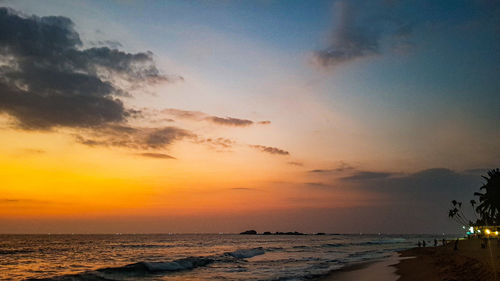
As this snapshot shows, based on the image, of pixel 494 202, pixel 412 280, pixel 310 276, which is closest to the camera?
pixel 412 280

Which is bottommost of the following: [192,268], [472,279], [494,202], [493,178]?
[192,268]

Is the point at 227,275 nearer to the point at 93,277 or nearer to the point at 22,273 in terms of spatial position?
the point at 93,277

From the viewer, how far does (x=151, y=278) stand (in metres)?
30.2

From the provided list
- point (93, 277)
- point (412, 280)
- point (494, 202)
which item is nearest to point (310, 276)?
point (412, 280)

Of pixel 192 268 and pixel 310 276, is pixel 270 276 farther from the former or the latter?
pixel 192 268

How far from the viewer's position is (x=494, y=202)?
52.2 metres

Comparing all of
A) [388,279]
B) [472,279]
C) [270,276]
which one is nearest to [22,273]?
[270,276]

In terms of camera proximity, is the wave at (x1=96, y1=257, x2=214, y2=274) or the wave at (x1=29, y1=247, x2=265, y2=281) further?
the wave at (x1=96, y1=257, x2=214, y2=274)

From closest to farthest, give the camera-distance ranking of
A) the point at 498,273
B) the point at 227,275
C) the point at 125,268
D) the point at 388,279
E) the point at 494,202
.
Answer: the point at 498,273 → the point at 388,279 → the point at 227,275 → the point at 125,268 → the point at 494,202

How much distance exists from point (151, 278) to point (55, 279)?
7.61m

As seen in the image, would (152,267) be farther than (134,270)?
Yes

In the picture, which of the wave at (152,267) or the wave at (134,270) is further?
the wave at (152,267)

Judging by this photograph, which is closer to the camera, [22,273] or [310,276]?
[310,276]

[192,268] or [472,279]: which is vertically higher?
[472,279]
